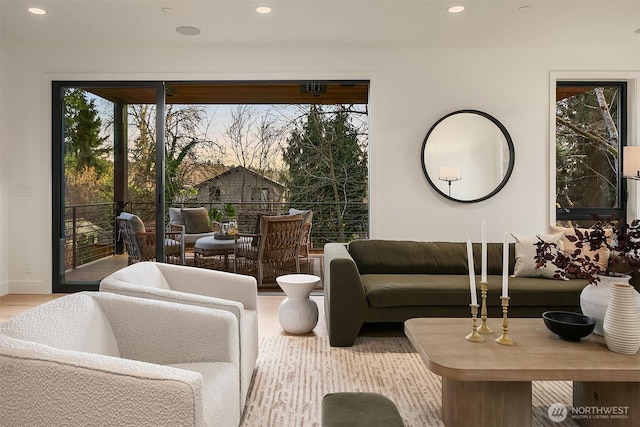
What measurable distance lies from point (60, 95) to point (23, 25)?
34.1 inches

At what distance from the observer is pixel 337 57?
4723mm

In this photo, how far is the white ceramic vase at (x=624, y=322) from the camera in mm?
1938

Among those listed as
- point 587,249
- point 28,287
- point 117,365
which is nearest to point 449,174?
point 587,249

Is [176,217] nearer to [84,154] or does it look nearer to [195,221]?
[195,221]

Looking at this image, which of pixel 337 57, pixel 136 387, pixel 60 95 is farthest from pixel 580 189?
pixel 60 95

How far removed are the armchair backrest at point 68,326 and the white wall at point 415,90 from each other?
10.8ft

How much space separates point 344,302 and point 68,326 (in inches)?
79.3

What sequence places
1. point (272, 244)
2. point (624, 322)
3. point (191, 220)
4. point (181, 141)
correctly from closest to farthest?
1. point (624, 322)
2. point (272, 244)
3. point (191, 220)
4. point (181, 141)

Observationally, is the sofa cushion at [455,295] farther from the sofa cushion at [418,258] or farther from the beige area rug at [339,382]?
the sofa cushion at [418,258]

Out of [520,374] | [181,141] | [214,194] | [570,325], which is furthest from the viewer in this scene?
[214,194]

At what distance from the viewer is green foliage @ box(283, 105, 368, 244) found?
793 cm

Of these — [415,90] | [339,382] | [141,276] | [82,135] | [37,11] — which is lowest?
[339,382]

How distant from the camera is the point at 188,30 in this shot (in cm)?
418

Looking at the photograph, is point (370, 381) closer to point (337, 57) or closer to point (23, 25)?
point (337, 57)
